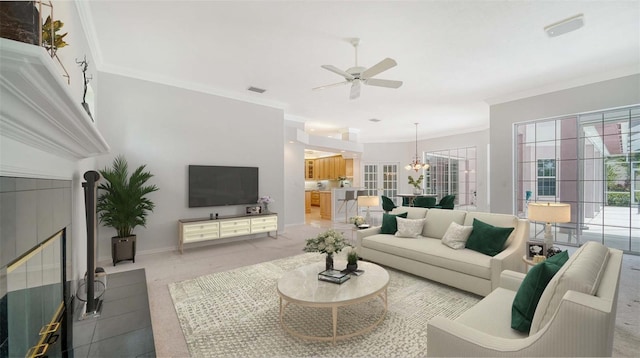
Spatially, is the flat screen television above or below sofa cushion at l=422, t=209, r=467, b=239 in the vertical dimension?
above

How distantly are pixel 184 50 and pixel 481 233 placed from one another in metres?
4.51

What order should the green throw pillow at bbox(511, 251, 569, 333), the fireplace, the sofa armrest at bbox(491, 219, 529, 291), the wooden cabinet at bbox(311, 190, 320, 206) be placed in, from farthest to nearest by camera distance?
the wooden cabinet at bbox(311, 190, 320, 206) < the sofa armrest at bbox(491, 219, 529, 291) < the green throw pillow at bbox(511, 251, 569, 333) < the fireplace

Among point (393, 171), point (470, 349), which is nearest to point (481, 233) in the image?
point (470, 349)

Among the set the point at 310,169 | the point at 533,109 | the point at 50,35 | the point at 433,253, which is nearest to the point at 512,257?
the point at 433,253

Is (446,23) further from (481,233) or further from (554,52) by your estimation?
(481,233)

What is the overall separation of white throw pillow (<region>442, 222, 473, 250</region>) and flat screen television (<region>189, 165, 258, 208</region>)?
377 centimetres

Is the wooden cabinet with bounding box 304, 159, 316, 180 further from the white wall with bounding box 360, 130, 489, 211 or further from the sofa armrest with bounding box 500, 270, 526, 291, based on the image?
the sofa armrest with bounding box 500, 270, 526, 291

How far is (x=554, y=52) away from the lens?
362 centimetres

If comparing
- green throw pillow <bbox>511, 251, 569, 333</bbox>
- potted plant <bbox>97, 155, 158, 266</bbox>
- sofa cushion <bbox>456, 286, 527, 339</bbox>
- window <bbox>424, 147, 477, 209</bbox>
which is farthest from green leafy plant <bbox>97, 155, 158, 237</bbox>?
window <bbox>424, 147, 477, 209</bbox>

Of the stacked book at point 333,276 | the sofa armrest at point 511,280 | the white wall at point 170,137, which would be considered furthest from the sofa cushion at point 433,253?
the white wall at point 170,137

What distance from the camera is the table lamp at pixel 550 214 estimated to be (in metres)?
2.69

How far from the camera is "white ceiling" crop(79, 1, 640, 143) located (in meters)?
2.73

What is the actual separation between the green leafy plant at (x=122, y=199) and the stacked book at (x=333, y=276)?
10.5 ft

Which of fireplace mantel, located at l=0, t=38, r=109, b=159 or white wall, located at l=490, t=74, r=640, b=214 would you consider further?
white wall, located at l=490, t=74, r=640, b=214
